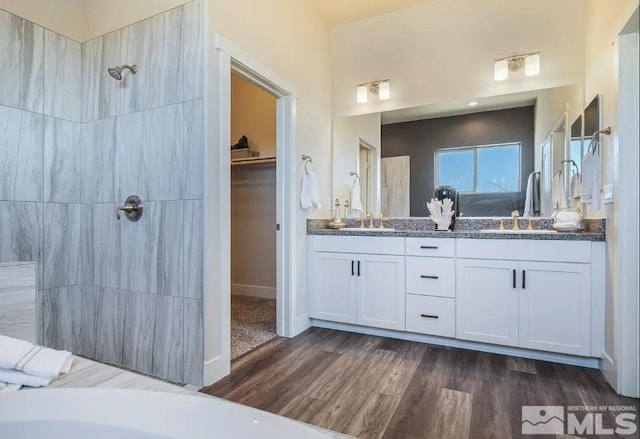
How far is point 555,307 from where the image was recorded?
2.19 metres

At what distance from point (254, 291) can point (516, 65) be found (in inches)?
140

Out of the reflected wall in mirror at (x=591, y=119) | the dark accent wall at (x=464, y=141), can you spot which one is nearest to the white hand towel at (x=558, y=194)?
the dark accent wall at (x=464, y=141)

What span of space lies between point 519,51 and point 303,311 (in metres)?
2.83

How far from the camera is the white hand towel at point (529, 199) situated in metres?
2.72

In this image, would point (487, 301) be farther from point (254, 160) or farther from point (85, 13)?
point (85, 13)

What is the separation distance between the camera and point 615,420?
5.23 ft

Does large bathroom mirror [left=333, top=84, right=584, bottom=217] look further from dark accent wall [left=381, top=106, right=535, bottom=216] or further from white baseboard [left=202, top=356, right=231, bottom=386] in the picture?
white baseboard [left=202, top=356, right=231, bottom=386]

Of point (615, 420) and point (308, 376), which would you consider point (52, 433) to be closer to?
point (308, 376)

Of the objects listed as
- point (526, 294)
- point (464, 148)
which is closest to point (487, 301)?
point (526, 294)

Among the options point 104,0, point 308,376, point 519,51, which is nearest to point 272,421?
point 308,376

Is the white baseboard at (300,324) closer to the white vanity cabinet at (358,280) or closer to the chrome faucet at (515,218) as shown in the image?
the white vanity cabinet at (358,280)

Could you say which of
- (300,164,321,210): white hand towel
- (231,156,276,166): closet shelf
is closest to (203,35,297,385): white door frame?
(300,164,321,210): white hand towel

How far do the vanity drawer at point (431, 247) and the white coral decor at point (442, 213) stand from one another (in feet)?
0.90

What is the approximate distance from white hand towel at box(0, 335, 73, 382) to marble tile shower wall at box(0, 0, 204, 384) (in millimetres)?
929
